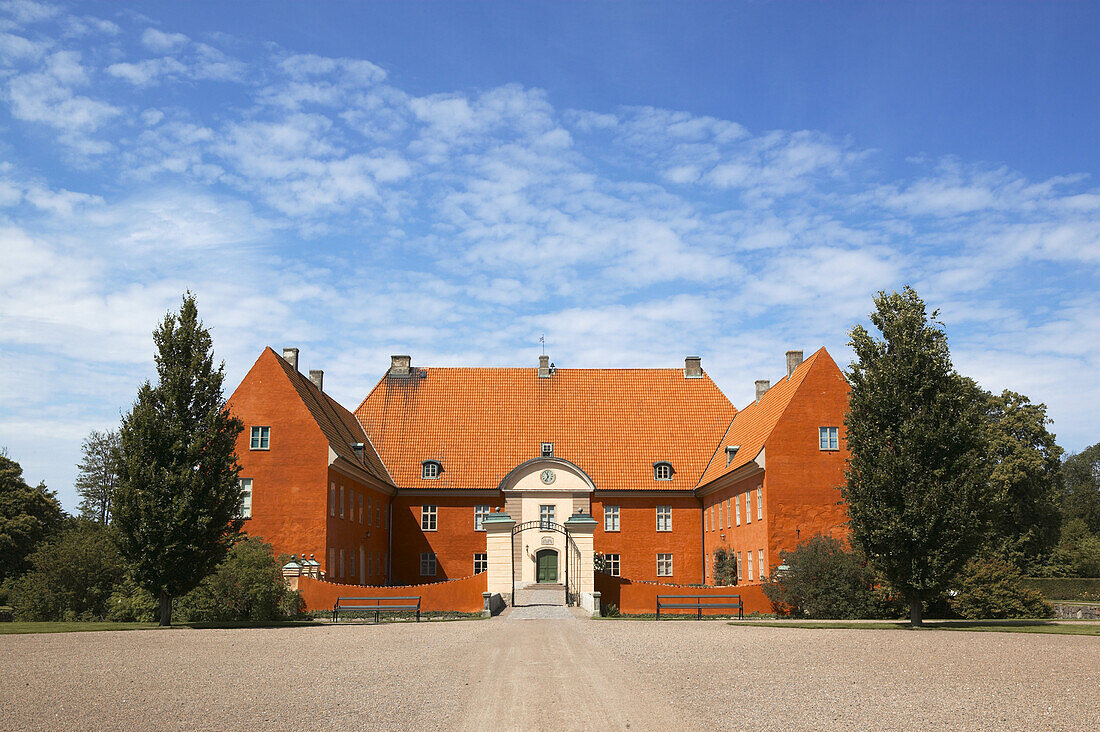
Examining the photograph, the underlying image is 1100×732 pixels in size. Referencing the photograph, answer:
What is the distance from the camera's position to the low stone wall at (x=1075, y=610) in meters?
31.9

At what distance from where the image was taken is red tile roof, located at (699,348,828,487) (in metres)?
35.9

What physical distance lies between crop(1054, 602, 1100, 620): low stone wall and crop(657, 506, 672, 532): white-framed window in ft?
55.5

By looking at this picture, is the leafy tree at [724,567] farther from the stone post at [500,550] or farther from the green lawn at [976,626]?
the green lawn at [976,626]

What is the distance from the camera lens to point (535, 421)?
4712 centimetres

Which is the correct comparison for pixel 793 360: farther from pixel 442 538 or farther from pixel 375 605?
pixel 375 605

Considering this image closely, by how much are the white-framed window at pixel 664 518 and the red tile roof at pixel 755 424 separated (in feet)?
7.36

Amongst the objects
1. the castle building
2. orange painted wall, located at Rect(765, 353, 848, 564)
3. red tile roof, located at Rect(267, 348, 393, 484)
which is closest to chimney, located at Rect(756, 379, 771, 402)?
the castle building

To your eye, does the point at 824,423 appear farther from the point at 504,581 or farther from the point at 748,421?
the point at 504,581

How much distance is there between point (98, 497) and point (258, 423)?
2891cm

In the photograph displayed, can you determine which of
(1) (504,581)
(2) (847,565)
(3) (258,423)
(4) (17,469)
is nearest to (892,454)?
(2) (847,565)

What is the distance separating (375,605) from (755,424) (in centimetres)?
1941

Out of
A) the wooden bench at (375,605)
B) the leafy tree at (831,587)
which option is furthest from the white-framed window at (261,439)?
the leafy tree at (831,587)

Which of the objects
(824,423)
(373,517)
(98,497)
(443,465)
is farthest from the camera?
(98,497)

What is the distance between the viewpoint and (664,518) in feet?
146
